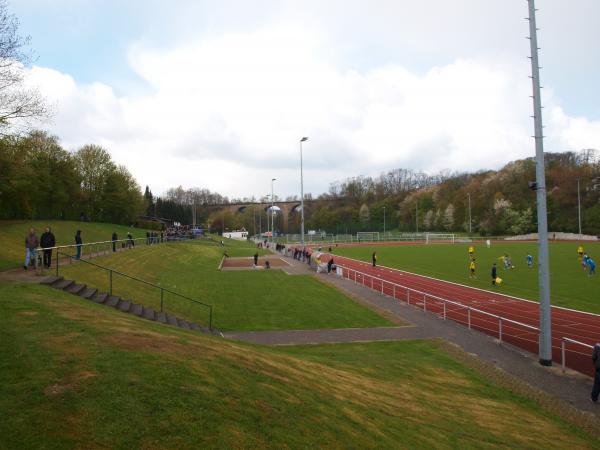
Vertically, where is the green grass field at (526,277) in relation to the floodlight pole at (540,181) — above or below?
below

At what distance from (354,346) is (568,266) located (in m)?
29.0

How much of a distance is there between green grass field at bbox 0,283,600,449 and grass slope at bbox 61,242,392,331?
270 inches

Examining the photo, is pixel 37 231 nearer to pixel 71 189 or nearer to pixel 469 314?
pixel 71 189

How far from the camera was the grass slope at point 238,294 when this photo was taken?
1730 cm

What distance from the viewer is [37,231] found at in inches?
1606

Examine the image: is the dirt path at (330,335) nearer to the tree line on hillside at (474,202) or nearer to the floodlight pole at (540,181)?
the floodlight pole at (540,181)

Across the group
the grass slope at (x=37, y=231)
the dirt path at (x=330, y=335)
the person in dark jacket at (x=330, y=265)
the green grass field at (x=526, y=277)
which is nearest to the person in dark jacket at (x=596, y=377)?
the dirt path at (x=330, y=335)

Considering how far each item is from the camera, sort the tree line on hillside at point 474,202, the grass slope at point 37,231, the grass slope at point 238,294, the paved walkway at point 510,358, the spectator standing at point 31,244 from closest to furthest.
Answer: the paved walkway at point 510,358 < the spectator standing at point 31,244 < the grass slope at point 238,294 < the grass slope at point 37,231 < the tree line on hillside at point 474,202

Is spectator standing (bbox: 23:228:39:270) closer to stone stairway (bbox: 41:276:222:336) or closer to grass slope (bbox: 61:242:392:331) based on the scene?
grass slope (bbox: 61:242:392:331)

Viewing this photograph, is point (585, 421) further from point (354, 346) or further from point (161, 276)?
point (161, 276)

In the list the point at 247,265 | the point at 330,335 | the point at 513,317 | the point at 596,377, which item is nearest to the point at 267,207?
the point at 247,265

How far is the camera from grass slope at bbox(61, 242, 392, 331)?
1730 centimetres

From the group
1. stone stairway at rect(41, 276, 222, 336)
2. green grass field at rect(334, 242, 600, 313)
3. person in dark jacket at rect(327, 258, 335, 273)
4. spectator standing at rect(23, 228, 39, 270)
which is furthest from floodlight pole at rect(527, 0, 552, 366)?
person in dark jacket at rect(327, 258, 335, 273)

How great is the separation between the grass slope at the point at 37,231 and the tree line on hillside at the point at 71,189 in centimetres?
251
